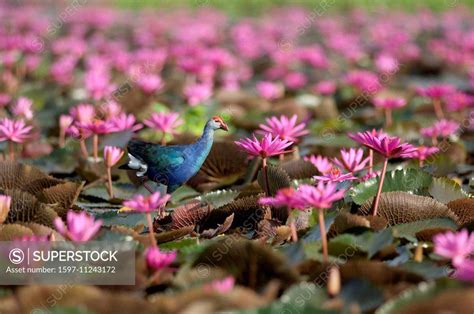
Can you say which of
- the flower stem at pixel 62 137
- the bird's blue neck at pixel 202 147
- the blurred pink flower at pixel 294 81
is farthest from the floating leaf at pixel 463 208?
the blurred pink flower at pixel 294 81

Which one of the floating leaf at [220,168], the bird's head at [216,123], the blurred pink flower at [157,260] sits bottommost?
the floating leaf at [220,168]

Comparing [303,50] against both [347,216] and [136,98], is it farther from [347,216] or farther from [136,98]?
[347,216]

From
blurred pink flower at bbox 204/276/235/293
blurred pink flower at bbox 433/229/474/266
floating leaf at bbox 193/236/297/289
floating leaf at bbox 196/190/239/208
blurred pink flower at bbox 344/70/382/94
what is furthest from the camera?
blurred pink flower at bbox 344/70/382/94

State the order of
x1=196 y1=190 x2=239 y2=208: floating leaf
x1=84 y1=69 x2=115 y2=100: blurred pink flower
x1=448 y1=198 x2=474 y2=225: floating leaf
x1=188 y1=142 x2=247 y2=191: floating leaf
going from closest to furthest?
x1=448 y1=198 x2=474 y2=225: floating leaf → x1=196 y1=190 x2=239 y2=208: floating leaf → x1=188 y1=142 x2=247 y2=191: floating leaf → x1=84 y1=69 x2=115 y2=100: blurred pink flower

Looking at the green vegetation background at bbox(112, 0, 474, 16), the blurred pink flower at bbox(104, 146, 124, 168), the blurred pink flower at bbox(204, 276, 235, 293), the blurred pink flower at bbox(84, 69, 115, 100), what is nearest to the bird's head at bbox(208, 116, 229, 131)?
the blurred pink flower at bbox(104, 146, 124, 168)

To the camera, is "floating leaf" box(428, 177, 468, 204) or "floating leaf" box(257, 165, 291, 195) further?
"floating leaf" box(428, 177, 468, 204)

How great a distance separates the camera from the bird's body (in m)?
3.87

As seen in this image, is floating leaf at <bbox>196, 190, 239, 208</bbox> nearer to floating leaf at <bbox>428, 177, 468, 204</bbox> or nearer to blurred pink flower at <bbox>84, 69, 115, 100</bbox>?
floating leaf at <bbox>428, 177, 468, 204</bbox>

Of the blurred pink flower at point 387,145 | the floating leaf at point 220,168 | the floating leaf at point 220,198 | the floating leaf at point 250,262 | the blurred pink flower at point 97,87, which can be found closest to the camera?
the floating leaf at point 250,262

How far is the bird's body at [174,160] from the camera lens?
12.7 feet

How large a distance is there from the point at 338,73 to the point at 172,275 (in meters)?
8.23

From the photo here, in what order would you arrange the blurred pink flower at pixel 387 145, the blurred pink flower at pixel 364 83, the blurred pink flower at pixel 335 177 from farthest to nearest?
the blurred pink flower at pixel 364 83
the blurred pink flower at pixel 335 177
the blurred pink flower at pixel 387 145

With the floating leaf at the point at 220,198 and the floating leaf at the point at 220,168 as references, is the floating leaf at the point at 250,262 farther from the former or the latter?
the floating leaf at the point at 220,168

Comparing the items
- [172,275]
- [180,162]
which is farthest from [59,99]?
[172,275]
